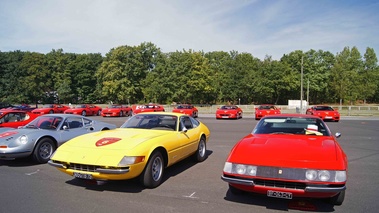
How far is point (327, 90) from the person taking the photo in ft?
242


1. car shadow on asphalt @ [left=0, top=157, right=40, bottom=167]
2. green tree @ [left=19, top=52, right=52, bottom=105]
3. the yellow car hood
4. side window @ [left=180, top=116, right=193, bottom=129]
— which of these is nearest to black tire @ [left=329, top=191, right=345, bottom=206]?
the yellow car hood

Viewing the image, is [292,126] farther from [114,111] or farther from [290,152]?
[114,111]

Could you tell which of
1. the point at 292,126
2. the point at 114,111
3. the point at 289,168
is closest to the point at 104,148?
the point at 289,168

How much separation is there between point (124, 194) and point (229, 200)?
182 cm

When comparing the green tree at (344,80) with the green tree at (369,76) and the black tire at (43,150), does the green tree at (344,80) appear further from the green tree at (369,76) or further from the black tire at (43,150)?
the black tire at (43,150)

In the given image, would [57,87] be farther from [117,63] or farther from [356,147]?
[356,147]

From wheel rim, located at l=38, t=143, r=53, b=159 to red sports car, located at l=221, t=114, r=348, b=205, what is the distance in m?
5.35

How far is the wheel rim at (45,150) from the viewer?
737 cm

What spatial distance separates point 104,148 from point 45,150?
3.41 m

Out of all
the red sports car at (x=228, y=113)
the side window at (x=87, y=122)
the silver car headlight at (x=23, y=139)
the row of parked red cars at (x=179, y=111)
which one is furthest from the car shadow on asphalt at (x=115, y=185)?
the red sports car at (x=228, y=113)

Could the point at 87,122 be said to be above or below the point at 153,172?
above

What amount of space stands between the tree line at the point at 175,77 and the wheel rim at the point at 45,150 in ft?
137

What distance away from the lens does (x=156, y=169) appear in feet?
17.7

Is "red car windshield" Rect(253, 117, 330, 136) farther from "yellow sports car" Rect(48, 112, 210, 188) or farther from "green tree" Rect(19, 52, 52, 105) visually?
"green tree" Rect(19, 52, 52, 105)
